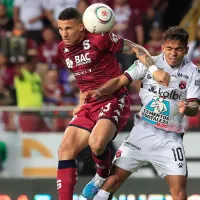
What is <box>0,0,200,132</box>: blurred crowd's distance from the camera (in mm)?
13195

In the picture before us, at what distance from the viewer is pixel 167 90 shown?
8.38 meters

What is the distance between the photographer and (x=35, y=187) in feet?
36.3

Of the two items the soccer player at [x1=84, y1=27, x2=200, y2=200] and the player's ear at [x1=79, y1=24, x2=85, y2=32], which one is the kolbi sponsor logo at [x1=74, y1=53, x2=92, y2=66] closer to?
the player's ear at [x1=79, y1=24, x2=85, y2=32]

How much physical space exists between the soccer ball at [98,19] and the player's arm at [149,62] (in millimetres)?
363

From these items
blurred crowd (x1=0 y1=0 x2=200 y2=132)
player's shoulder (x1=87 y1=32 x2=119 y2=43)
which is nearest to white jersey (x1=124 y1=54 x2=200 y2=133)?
player's shoulder (x1=87 y1=32 x2=119 y2=43)

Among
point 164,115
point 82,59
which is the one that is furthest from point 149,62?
point 82,59

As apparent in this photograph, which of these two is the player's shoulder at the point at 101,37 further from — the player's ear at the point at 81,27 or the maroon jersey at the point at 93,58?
the player's ear at the point at 81,27

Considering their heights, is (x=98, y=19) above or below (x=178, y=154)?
above

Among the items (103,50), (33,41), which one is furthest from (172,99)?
(33,41)

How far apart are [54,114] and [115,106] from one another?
2.94 metres

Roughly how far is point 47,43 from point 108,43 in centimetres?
631

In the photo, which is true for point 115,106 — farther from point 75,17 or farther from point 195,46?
point 195,46

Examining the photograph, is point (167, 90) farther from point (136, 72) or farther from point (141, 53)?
point (141, 53)

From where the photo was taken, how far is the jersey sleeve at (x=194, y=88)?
828cm
